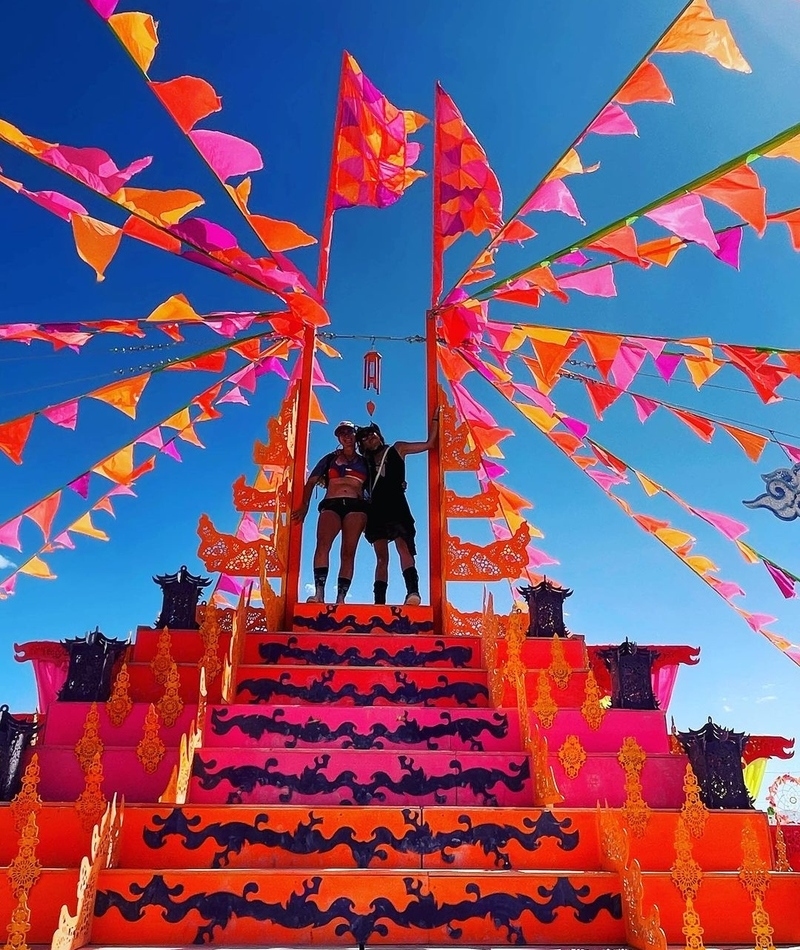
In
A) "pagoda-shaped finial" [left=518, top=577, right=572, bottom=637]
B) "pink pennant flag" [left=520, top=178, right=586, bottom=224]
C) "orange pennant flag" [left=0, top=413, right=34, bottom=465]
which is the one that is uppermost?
"pink pennant flag" [left=520, top=178, right=586, bottom=224]

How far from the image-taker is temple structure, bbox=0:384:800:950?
155 inches

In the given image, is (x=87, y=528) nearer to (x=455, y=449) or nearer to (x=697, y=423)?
(x=455, y=449)

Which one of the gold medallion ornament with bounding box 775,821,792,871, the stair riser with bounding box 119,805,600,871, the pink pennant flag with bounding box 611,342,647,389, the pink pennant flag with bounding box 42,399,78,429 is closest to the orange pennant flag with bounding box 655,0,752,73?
the pink pennant flag with bounding box 611,342,647,389

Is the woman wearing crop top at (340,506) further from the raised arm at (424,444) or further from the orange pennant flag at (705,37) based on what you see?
the orange pennant flag at (705,37)

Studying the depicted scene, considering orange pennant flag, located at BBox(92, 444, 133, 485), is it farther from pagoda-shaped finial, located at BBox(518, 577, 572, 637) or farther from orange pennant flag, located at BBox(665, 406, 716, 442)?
orange pennant flag, located at BBox(665, 406, 716, 442)

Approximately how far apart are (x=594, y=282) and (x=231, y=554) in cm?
487

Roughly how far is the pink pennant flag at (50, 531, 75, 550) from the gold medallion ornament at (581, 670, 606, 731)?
8.14 m

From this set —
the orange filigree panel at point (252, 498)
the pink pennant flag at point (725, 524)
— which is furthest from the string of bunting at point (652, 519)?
the orange filigree panel at point (252, 498)

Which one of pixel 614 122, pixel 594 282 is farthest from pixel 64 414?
pixel 614 122

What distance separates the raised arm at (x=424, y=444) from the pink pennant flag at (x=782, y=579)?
4.63 metres

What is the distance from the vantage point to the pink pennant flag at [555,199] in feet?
23.5

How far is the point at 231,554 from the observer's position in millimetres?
8070

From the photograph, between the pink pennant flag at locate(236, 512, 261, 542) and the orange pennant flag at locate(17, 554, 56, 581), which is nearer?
the orange pennant flag at locate(17, 554, 56, 581)

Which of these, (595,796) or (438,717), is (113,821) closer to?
(438,717)
